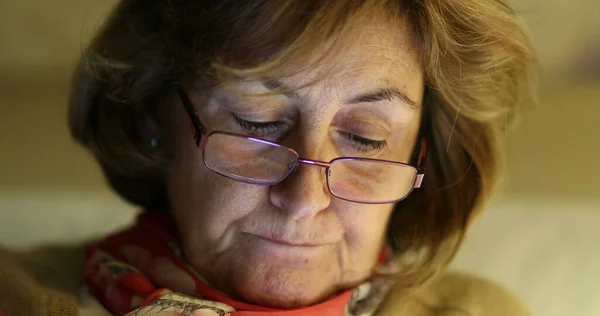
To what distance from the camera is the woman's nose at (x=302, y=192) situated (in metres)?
0.86

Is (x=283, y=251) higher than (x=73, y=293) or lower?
higher

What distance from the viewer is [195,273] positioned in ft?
3.25

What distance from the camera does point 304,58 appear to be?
0.83 meters

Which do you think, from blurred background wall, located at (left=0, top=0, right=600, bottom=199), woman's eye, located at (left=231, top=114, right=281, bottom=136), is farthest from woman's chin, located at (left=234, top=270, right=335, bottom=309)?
blurred background wall, located at (left=0, top=0, right=600, bottom=199)

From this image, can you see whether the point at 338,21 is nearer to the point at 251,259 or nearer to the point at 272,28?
the point at 272,28

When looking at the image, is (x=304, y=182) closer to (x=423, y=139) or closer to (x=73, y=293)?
(x=423, y=139)

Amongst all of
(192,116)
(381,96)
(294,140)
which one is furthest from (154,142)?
(381,96)

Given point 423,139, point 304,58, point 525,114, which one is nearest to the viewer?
point 304,58

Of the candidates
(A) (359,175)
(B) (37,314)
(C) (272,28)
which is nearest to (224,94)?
(C) (272,28)

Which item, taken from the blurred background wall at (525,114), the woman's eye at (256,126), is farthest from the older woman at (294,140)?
the blurred background wall at (525,114)

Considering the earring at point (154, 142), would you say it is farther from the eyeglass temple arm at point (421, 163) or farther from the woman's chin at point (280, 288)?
the eyeglass temple arm at point (421, 163)

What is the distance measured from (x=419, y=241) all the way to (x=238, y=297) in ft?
1.22

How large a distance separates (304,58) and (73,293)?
54cm

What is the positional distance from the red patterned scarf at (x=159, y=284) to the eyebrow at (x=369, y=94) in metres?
0.32
